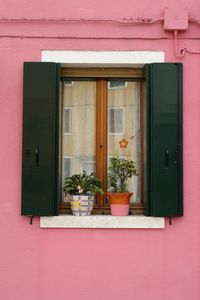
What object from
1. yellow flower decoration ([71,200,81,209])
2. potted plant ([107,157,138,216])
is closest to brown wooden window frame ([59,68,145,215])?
potted plant ([107,157,138,216])

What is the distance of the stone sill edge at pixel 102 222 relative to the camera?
5.75m

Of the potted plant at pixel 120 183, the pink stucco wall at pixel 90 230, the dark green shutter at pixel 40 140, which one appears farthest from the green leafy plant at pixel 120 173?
the dark green shutter at pixel 40 140

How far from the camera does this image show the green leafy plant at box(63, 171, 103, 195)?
19.3ft

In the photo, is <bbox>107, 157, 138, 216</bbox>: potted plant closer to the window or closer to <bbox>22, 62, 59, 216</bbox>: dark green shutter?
the window

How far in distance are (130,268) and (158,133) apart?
1456mm

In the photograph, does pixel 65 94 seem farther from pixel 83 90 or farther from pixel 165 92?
pixel 165 92

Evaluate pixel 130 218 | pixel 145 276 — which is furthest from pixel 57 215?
pixel 145 276

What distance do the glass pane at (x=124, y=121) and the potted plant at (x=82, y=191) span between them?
373mm

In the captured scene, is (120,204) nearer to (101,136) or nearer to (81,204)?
(81,204)

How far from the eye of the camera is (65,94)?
20.4ft

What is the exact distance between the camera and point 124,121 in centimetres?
621

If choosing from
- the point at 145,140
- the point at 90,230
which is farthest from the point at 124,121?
the point at 90,230

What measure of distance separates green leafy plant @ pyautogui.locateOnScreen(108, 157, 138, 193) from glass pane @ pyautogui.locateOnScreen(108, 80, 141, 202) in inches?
6.0

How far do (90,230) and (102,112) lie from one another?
4.40 feet
